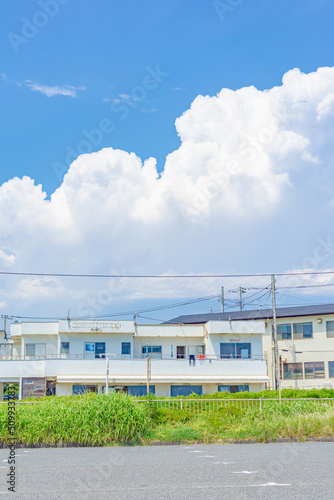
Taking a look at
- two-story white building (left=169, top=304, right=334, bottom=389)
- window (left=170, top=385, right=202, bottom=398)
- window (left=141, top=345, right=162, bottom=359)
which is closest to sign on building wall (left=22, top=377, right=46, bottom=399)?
window (left=141, top=345, right=162, bottom=359)

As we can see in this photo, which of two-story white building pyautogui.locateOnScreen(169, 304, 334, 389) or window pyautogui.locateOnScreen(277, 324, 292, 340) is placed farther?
window pyautogui.locateOnScreen(277, 324, 292, 340)

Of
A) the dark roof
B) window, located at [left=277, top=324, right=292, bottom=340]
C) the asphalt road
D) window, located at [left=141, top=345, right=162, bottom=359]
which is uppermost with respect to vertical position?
the dark roof

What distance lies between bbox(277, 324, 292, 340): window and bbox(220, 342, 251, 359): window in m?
4.30

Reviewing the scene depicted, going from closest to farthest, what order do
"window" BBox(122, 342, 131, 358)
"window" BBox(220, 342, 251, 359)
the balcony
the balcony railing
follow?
the balcony
the balcony railing
"window" BBox(122, 342, 131, 358)
"window" BBox(220, 342, 251, 359)

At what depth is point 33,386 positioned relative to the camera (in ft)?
122

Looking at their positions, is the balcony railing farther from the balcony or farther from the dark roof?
the dark roof

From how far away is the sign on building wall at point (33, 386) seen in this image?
3697 cm

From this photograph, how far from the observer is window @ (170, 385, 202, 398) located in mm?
38344

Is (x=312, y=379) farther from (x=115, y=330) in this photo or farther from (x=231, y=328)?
(x=115, y=330)

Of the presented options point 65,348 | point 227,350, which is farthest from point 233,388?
point 65,348

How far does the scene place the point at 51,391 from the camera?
3934 cm

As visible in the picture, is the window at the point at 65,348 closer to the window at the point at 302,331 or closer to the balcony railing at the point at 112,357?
the balcony railing at the point at 112,357

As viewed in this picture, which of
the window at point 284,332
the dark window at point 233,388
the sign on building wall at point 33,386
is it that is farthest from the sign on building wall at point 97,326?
the window at point 284,332

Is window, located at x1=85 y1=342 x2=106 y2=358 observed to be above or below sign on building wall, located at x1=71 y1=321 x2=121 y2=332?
below
